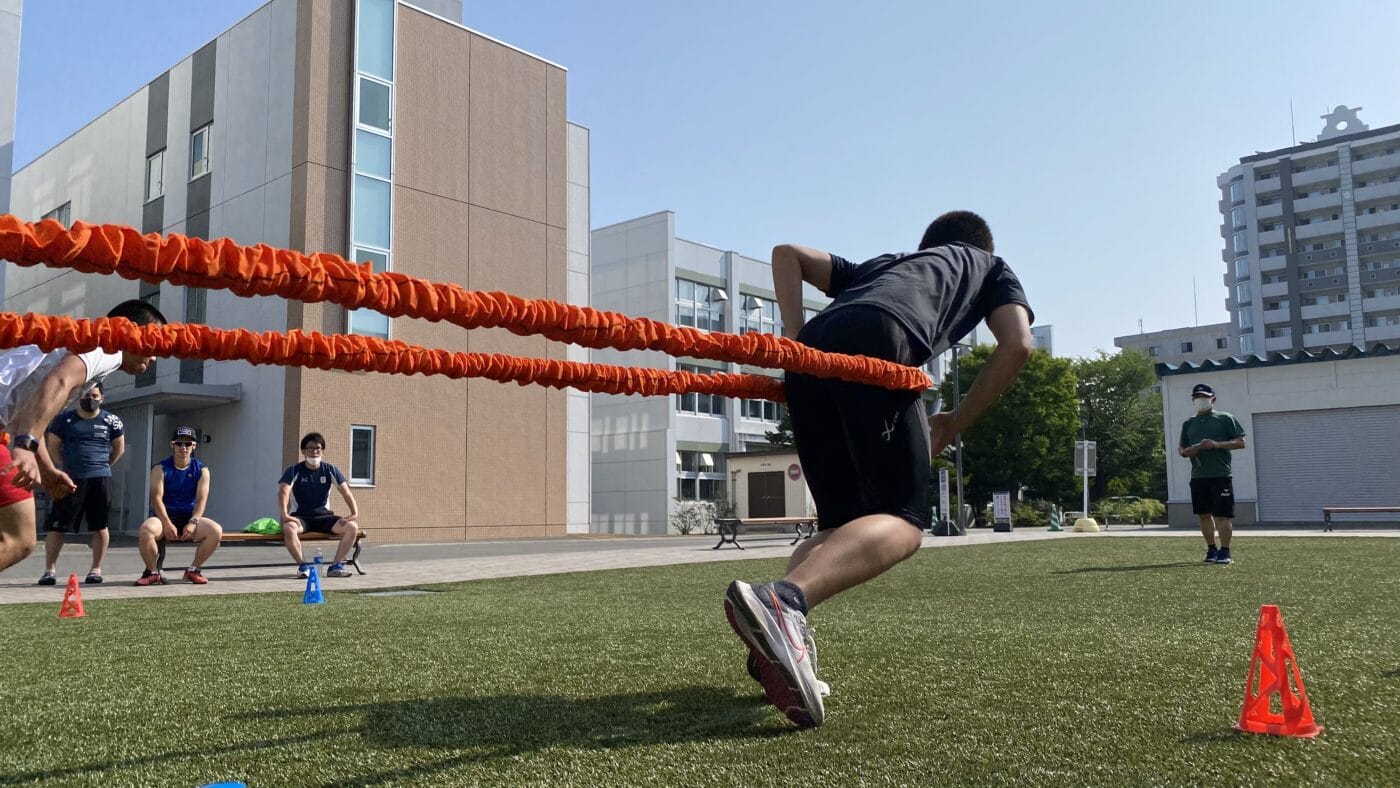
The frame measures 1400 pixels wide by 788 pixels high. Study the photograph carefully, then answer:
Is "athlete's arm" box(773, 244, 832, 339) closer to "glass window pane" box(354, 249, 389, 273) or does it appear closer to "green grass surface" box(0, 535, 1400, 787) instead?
"green grass surface" box(0, 535, 1400, 787)

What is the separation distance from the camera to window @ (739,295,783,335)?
48.8 metres

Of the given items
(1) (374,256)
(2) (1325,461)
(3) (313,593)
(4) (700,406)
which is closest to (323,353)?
(3) (313,593)

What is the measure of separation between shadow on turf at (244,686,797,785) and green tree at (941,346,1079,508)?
46148 mm

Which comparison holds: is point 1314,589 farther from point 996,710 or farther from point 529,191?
point 529,191

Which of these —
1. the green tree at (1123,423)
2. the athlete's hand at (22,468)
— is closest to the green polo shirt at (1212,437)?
the athlete's hand at (22,468)

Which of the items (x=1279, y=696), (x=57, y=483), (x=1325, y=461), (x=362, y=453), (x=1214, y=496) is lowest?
(x=1279, y=696)

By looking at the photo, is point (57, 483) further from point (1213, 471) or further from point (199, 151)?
point (199, 151)

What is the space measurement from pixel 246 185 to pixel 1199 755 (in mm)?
26971

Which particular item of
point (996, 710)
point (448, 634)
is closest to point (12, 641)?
point (448, 634)

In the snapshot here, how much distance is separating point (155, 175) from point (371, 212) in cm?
874

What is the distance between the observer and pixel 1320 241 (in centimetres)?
8038

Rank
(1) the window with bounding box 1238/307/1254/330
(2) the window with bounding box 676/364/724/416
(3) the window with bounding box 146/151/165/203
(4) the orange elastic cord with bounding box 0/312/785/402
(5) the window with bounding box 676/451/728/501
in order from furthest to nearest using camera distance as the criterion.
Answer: (1) the window with bounding box 1238/307/1254/330, (2) the window with bounding box 676/364/724/416, (5) the window with bounding box 676/451/728/501, (3) the window with bounding box 146/151/165/203, (4) the orange elastic cord with bounding box 0/312/785/402

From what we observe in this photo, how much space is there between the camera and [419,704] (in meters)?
3.11

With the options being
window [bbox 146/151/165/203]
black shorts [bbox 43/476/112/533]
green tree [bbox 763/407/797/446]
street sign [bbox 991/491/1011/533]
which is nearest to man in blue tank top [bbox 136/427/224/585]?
black shorts [bbox 43/476/112/533]
